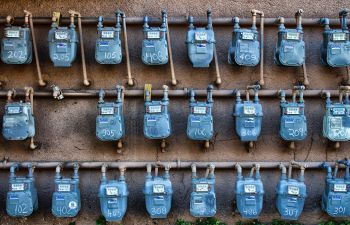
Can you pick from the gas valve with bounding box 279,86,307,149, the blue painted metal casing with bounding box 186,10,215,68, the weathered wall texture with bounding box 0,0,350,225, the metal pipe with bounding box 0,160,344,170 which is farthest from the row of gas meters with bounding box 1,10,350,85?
the metal pipe with bounding box 0,160,344,170

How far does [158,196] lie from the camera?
5383 millimetres

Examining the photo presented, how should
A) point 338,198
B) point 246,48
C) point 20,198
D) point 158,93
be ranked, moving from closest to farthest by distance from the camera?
point 20,198, point 338,198, point 246,48, point 158,93

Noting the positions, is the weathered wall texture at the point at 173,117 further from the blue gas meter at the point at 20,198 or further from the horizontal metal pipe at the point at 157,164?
the blue gas meter at the point at 20,198

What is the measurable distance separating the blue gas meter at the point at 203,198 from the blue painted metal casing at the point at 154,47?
4.92 ft

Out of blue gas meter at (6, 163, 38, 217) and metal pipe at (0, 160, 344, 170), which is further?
metal pipe at (0, 160, 344, 170)

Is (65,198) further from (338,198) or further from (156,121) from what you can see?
(338,198)

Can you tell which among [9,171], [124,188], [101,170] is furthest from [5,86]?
[124,188]

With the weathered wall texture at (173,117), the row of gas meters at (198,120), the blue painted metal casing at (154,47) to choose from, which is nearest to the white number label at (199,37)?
the blue painted metal casing at (154,47)

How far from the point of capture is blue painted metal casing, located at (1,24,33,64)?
5.50 meters

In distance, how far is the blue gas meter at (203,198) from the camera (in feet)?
17.7

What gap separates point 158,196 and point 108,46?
187 cm

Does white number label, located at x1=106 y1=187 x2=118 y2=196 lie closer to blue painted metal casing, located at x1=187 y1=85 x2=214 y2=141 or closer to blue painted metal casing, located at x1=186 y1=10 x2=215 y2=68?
blue painted metal casing, located at x1=187 y1=85 x2=214 y2=141

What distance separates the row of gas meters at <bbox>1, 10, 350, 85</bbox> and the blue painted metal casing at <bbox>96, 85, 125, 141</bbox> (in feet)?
1.82

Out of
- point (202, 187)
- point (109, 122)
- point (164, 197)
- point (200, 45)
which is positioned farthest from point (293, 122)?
point (109, 122)
